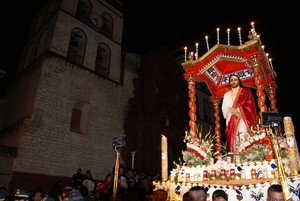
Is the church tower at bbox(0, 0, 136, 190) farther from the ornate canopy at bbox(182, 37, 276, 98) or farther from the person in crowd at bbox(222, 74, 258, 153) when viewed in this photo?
the person in crowd at bbox(222, 74, 258, 153)

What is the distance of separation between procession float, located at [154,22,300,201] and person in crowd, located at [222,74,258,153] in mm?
552

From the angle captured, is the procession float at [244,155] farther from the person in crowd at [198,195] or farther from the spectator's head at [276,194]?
the person in crowd at [198,195]

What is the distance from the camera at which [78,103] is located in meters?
18.2

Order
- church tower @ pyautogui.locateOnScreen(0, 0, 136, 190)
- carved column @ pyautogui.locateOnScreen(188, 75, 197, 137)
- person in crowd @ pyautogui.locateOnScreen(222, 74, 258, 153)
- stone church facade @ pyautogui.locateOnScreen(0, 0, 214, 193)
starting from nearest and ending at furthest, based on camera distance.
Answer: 1. person in crowd @ pyautogui.locateOnScreen(222, 74, 258, 153)
2. carved column @ pyautogui.locateOnScreen(188, 75, 197, 137)
3. church tower @ pyautogui.locateOnScreen(0, 0, 136, 190)
4. stone church facade @ pyautogui.locateOnScreen(0, 0, 214, 193)

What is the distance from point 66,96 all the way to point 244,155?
13.4 m

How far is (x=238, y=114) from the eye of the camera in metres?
8.69

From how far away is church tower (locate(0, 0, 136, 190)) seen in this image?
578 inches

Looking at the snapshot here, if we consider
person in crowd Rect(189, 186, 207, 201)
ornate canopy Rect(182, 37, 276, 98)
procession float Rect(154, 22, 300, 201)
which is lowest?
person in crowd Rect(189, 186, 207, 201)

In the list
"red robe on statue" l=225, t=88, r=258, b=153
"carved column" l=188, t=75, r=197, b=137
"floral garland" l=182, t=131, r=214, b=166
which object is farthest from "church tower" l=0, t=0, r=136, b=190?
"red robe on statue" l=225, t=88, r=258, b=153

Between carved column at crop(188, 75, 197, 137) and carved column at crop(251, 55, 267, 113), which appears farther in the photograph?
carved column at crop(188, 75, 197, 137)

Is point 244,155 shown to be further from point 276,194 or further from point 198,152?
point 276,194

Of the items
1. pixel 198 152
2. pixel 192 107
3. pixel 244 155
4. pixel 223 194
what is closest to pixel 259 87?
pixel 244 155

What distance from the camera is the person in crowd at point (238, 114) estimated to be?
848 centimetres

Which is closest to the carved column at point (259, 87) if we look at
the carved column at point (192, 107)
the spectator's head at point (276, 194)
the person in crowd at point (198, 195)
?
the carved column at point (192, 107)
